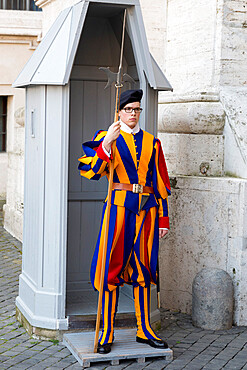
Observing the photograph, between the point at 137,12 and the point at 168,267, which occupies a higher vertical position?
the point at 137,12

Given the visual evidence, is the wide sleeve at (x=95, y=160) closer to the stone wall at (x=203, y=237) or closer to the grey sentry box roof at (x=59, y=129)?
the grey sentry box roof at (x=59, y=129)

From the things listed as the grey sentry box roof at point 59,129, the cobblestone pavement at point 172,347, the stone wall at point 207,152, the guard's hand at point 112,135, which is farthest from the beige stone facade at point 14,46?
the guard's hand at point 112,135

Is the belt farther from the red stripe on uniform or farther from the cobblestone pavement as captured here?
the cobblestone pavement

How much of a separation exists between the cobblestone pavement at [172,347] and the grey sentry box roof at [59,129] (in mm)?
172

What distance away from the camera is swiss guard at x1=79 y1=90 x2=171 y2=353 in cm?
508

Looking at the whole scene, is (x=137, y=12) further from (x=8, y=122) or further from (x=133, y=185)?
(x=8, y=122)

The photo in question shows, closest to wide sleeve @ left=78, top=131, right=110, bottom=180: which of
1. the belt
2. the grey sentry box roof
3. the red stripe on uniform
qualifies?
the belt

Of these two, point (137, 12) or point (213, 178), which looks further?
point (213, 178)

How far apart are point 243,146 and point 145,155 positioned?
1.29 meters

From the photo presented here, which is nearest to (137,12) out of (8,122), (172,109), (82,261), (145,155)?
(145,155)

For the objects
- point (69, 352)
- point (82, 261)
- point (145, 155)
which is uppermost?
point (145, 155)

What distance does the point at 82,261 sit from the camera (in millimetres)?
6461

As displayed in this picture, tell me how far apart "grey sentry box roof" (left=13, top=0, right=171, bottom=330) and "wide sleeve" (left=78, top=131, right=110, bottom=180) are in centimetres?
27

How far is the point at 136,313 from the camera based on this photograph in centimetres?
527
